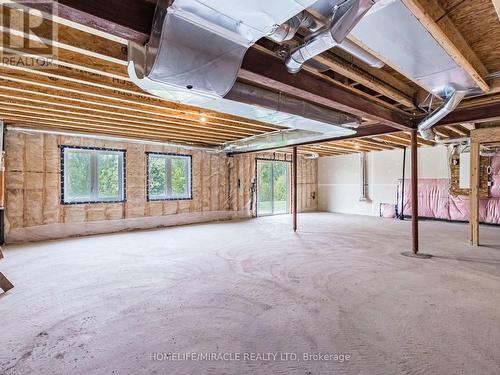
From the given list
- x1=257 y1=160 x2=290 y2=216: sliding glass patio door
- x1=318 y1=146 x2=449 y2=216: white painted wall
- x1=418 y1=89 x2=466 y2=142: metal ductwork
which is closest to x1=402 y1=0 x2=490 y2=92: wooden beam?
x1=418 y1=89 x2=466 y2=142: metal ductwork

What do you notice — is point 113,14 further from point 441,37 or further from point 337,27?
point 441,37

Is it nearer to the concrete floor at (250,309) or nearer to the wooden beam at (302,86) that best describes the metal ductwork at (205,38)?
the wooden beam at (302,86)

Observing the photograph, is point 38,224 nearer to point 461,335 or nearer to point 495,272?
point 461,335

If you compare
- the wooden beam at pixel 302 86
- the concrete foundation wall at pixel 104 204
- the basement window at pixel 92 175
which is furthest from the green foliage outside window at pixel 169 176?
the wooden beam at pixel 302 86

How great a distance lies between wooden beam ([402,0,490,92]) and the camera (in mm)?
1478

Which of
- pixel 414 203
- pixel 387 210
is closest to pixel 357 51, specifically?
pixel 414 203

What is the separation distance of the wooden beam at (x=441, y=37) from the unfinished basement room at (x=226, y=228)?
0.02 meters

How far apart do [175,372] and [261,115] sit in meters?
2.42

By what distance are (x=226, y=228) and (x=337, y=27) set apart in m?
5.30

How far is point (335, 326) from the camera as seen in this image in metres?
2.03

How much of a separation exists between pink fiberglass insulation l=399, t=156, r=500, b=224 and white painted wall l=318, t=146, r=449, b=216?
34 centimetres

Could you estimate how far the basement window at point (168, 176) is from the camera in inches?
262

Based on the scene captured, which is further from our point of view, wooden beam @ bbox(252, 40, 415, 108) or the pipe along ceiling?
wooden beam @ bbox(252, 40, 415, 108)

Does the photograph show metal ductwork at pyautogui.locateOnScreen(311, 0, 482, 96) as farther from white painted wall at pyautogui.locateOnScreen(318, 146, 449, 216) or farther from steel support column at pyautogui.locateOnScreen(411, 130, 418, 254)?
white painted wall at pyautogui.locateOnScreen(318, 146, 449, 216)
